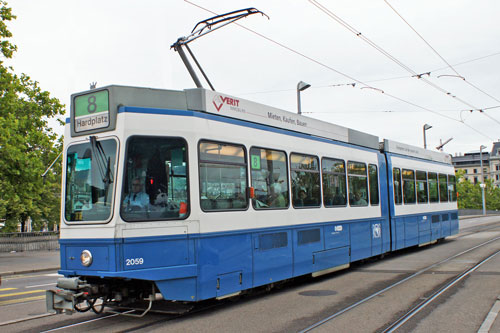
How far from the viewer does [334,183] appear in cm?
1084

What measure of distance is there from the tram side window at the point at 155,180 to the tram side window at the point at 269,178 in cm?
162

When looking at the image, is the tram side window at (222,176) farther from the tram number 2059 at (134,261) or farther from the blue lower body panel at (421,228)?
the blue lower body panel at (421,228)

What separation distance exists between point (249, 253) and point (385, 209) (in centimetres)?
656

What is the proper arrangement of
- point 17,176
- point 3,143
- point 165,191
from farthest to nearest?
1. point 17,176
2. point 3,143
3. point 165,191

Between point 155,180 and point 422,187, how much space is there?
11973 millimetres

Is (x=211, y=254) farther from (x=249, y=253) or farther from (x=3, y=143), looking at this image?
(x=3, y=143)

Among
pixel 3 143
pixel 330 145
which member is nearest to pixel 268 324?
pixel 330 145

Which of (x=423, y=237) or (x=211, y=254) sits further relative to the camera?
(x=423, y=237)

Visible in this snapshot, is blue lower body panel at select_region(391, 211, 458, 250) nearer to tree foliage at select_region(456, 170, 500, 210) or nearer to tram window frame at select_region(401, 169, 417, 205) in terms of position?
tram window frame at select_region(401, 169, 417, 205)

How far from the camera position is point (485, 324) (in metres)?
6.45

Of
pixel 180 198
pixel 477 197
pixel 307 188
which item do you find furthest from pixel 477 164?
pixel 180 198

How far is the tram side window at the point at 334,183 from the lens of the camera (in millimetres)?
10484

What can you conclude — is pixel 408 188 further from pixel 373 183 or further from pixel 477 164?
pixel 477 164

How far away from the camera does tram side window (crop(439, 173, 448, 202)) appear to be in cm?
1802
